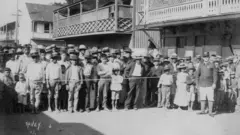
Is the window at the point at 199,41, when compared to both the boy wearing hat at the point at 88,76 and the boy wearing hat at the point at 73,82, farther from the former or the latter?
the boy wearing hat at the point at 73,82

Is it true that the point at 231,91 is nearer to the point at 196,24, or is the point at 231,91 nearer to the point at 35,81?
the point at 196,24

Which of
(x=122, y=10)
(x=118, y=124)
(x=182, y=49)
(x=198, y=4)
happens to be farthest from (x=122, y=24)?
(x=118, y=124)

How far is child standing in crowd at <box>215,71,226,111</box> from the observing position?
10.4 metres

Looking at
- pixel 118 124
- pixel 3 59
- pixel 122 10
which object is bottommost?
pixel 118 124

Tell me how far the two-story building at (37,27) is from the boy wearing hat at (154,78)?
1273 inches

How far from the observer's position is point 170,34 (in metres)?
16.3

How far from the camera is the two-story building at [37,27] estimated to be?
43.8 metres

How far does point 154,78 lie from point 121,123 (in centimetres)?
331

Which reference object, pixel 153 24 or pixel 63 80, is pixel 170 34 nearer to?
pixel 153 24

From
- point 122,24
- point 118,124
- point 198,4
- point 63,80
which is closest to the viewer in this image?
point 118,124

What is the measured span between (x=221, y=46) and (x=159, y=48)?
415 centimetres

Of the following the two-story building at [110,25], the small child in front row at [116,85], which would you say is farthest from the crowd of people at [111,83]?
the two-story building at [110,25]

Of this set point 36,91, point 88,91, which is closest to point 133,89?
point 88,91

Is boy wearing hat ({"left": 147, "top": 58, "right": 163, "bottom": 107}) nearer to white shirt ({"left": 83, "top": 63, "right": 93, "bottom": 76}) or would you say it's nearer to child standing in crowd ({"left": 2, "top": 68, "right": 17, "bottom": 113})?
white shirt ({"left": 83, "top": 63, "right": 93, "bottom": 76})
